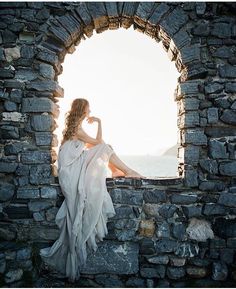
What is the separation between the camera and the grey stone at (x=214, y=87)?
365 centimetres

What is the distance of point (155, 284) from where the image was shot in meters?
3.53

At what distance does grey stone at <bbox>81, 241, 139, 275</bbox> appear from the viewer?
347 centimetres

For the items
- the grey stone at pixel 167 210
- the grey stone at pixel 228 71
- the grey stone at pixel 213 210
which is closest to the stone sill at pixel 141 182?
the grey stone at pixel 167 210

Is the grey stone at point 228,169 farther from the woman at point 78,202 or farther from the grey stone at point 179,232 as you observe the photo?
the woman at point 78,202

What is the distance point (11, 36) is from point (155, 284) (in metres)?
3.70

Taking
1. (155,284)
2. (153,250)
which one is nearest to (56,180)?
(153,250)

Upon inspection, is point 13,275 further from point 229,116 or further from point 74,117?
point 229,116

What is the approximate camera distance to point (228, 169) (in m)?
3.60

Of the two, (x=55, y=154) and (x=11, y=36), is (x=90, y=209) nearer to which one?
(x=55, y=154)

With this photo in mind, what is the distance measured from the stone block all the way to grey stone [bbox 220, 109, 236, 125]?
4.71ft

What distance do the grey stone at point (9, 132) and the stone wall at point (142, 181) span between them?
0.04 feet

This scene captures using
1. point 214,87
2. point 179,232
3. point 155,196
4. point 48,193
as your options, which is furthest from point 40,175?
point 214,87

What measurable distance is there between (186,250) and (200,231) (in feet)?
0.97

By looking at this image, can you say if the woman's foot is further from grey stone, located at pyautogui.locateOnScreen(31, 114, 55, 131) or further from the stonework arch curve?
grey stone, located at pyautogui.locateOnScreen(31, 114, 55, 131)
